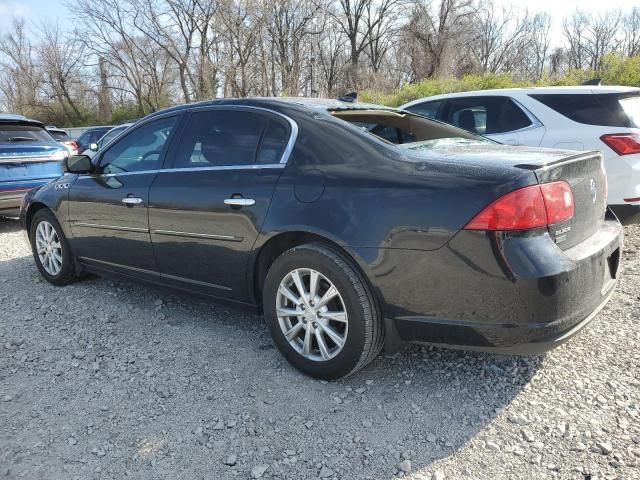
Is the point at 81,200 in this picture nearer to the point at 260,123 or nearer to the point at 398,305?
the point at 260,123

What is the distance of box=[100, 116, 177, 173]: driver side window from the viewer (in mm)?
3760

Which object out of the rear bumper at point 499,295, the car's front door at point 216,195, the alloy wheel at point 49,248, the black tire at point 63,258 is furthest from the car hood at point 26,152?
the rear bumper at point 499,295

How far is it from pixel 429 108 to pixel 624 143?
8.16 feet

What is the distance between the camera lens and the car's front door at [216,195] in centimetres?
306

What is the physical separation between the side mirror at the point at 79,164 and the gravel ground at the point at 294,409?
1308 mm

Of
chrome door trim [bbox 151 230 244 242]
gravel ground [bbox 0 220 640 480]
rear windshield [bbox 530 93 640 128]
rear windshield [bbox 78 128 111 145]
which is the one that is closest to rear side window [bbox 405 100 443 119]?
rear windshield [bbox 530 93 640 128]

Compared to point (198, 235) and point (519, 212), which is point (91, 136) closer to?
point (198, 235)

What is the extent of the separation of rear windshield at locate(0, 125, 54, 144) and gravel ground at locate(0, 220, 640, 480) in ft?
15.6

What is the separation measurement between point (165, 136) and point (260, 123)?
2.98 ft

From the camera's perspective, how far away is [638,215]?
4508 millimetres

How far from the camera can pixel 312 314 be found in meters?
2.84

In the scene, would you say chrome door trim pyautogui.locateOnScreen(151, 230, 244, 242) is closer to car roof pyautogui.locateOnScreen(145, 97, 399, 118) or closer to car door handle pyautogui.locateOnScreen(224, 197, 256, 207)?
car door handle pyautogui.locateOnScreen(224, 197, 256, 207)

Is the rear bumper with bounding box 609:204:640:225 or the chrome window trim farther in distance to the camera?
the rear bumper with bounding box 609:204:640:225

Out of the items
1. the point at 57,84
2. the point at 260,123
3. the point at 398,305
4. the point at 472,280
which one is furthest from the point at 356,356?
the point at 57,84
